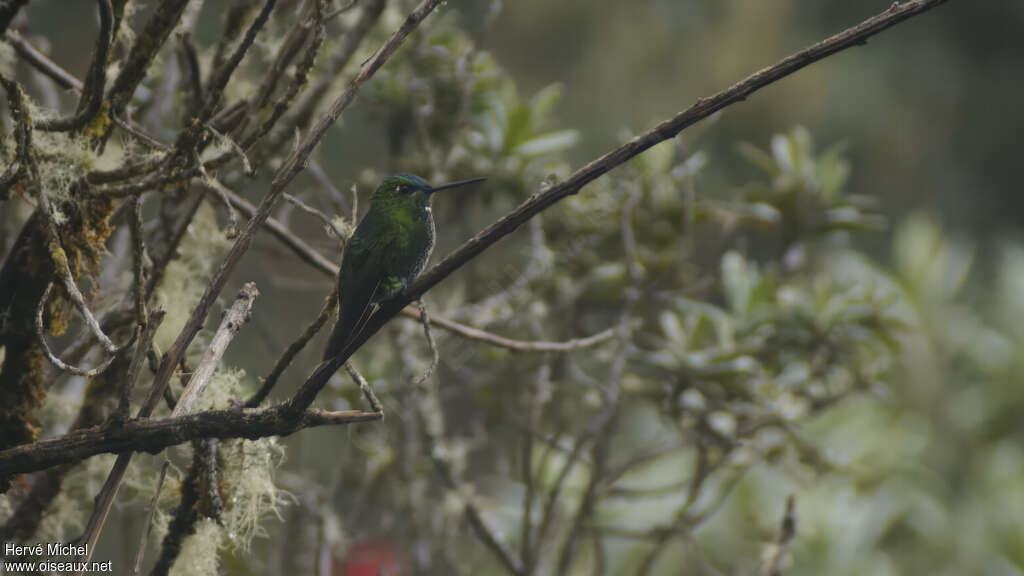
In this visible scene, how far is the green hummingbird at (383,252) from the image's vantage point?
678 mm

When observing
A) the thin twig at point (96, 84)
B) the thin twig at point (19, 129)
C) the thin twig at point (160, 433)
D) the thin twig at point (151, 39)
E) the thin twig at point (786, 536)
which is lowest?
the thin twig at point (160, 433)

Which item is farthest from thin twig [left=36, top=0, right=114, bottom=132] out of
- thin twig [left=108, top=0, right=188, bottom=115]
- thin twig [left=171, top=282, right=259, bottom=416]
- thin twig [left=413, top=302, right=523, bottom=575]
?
thin twig [left=413, top=302, right=523, bottom=575]

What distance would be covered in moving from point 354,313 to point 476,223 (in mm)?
950

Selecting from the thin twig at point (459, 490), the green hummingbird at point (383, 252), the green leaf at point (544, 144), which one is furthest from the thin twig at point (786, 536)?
the green leaf at point (544, 144)

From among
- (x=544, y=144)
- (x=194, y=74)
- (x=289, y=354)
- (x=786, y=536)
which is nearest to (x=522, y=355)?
(x=544, y=144)

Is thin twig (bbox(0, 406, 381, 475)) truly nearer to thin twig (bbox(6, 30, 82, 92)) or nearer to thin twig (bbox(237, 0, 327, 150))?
thin twig (bbox(237, 0, 327, 150))

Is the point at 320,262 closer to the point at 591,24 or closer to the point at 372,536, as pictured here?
the point at 372,536

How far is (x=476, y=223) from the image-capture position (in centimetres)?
162

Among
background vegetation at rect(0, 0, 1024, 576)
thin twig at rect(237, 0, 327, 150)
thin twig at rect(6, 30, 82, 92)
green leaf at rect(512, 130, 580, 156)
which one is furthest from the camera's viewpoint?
green leaf at rect(512, 130, 580, 156)

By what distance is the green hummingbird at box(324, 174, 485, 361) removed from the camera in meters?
0.68

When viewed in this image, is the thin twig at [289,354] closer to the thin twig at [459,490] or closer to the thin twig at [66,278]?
the thin twig at [66,278]

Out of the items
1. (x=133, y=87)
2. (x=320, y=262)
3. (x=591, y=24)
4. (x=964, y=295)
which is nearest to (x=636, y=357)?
(x=320, y=262)

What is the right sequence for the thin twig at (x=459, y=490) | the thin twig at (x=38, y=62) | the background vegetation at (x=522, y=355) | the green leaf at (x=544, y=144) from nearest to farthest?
the thin twig at (x=38, y=62) → the background vegetation at (x=522, y=355) → the thin twig at (x=459, y=490) → the green leaf at (x=544, y=144)

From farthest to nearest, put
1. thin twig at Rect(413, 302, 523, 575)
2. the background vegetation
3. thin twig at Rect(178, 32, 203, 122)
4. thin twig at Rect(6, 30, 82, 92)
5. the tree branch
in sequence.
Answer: thin twig at Rect(413, 302, 523, 575) < the background vegetation < thin twig at Rect(178, 32, 203, 122) < thin twig at Rect(6, 30, 82, 92) < the tree branch
